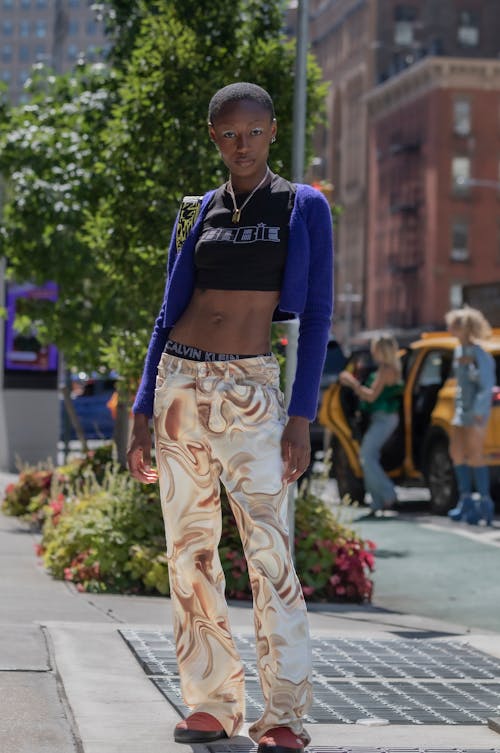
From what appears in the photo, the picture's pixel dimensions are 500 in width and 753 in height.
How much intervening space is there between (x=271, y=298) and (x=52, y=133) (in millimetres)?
11508

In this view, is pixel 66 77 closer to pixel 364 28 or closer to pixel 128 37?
pixel 128 37

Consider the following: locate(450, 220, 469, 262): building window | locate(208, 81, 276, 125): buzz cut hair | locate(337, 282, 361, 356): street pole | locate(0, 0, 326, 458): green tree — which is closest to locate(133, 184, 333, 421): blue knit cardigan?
locate(208, 81, 276, 125): buzz cut hair

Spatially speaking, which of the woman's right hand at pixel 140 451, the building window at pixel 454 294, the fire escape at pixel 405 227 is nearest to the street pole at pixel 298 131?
the woman's right hand at pixel 140 451

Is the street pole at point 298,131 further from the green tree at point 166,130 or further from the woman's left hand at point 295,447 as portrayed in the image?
the woman's left hand at point 295,447

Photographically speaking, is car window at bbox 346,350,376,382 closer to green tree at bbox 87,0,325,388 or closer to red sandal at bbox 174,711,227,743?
green tree at bbox 87,0,325,388

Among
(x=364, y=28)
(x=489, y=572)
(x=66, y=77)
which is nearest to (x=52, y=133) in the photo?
(x=66, y=77)

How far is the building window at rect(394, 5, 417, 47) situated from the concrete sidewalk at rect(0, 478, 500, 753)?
278ft

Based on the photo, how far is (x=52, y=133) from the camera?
16188 millimetres

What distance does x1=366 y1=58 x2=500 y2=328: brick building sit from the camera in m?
78.6

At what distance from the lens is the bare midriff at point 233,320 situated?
16.3 feet

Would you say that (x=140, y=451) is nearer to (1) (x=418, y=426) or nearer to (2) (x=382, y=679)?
(2) (x=382, y=679)

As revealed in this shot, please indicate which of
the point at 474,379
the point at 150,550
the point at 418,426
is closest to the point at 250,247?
the point at 150,550

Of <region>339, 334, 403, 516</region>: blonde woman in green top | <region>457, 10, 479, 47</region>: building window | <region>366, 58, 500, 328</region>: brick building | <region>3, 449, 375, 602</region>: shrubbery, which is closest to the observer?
<region>3, 449, 375, 602</region>: shrubbery

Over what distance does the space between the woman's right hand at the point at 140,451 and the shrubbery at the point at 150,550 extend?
13.5 ft
